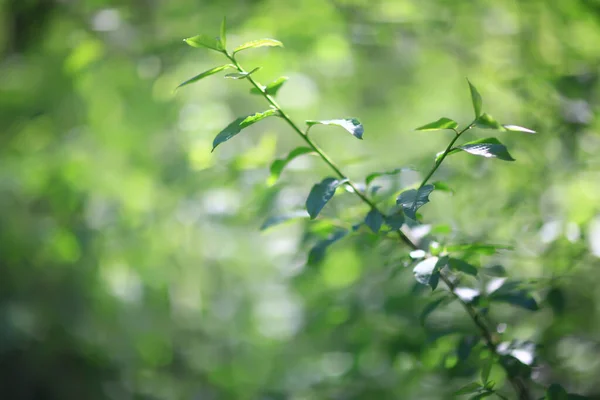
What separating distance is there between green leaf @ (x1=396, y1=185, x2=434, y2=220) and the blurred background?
7.2 inches

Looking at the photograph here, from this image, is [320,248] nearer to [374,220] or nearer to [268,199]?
[374,220]

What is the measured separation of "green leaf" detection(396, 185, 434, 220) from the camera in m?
0.53

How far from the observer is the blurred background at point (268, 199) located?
1102 mm

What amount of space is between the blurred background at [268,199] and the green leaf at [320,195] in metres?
0.14

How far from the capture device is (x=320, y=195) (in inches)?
23.7

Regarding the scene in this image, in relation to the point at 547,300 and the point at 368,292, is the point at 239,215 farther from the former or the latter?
the point at 547,300

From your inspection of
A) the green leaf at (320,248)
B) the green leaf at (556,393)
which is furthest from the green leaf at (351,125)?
the green leaf at (556,393)

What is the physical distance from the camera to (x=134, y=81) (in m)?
1.51

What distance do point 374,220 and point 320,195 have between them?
0.27 ft

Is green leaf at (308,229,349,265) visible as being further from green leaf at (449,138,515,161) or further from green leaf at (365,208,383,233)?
green leaf at (449,138,515,161)

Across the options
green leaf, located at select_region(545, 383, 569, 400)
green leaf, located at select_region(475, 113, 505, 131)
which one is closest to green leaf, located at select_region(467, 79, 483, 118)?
green leaf, located at select_region(475, 113, 505, 131)

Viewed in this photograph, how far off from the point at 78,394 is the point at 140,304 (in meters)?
0.79

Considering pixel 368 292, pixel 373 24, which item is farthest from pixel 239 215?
pixel 373 24

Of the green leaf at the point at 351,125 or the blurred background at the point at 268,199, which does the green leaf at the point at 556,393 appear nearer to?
the blurred background at the point at 268,199
